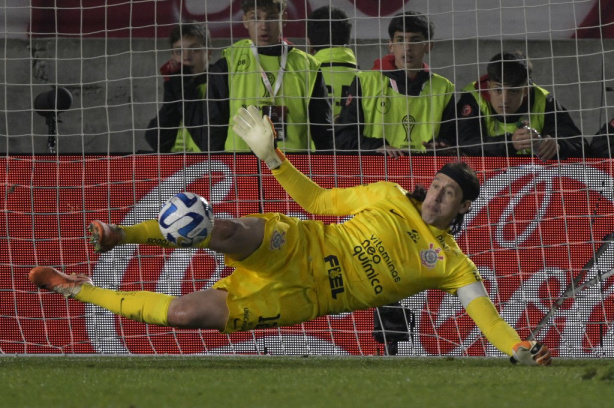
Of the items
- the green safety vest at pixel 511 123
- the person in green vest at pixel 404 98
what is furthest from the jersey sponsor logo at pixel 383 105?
the green safety vest at pixel 511 123

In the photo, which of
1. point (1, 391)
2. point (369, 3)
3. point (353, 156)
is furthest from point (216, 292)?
point (369, 3)

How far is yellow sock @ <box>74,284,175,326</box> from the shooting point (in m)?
5.75

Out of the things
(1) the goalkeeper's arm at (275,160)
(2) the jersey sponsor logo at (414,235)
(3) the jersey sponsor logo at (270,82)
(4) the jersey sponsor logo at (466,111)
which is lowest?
(2) the jersey sponsor logo at (414,235)

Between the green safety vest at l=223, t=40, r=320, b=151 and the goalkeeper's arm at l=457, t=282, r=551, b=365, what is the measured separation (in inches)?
86.7

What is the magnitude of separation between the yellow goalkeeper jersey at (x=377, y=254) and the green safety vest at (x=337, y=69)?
2048mm

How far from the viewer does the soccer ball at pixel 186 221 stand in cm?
541

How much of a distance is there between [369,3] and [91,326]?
4434mm

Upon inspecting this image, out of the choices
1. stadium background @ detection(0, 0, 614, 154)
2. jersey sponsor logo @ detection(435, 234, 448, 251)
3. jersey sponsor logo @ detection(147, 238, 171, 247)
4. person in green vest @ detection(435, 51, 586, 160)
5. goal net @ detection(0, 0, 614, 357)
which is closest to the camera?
jersey sponsor logo @ detection(147, 238, 171, 247)

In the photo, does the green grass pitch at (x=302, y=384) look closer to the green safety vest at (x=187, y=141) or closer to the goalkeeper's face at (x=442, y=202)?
the goalkeeper's face at (x=442, y=202)

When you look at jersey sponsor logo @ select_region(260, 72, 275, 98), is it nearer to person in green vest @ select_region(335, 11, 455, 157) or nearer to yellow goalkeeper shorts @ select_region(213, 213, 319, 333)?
person in green vest @ select_region(335, 11, 455, 157)

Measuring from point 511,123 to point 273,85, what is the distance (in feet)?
5.85

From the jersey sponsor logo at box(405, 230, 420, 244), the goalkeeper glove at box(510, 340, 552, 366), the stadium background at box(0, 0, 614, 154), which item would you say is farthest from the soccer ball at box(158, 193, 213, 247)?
the stadium background at box(0, 0, 614, 154)

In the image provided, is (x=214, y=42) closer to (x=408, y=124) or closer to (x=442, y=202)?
(x=408, y=124)

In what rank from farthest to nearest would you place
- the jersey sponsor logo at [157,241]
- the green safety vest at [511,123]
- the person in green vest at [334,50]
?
1. the person in green vest at [334,50]
2. the green safety vest at [511,123]
3. the jersey sponsor logo at [157,241]
